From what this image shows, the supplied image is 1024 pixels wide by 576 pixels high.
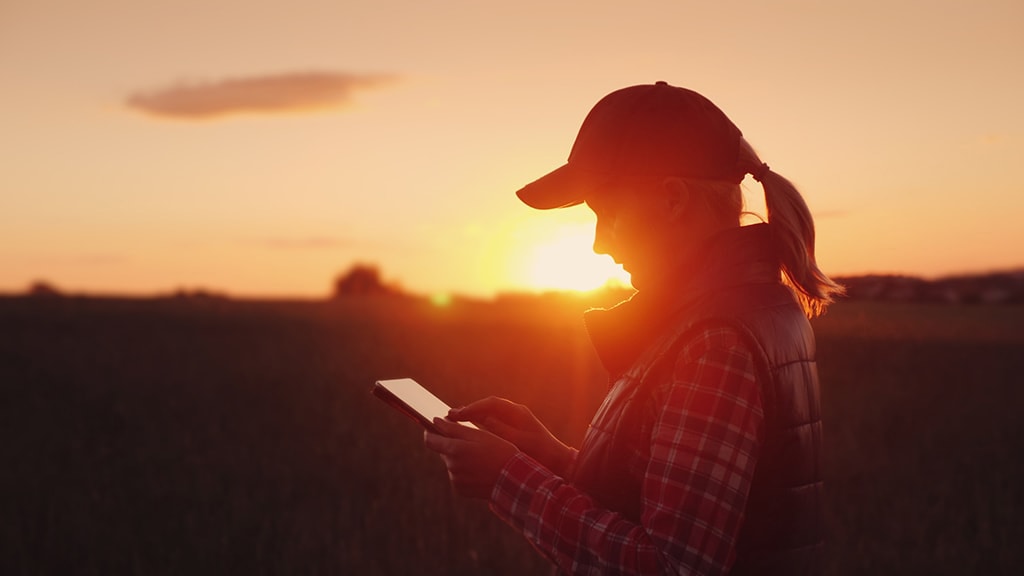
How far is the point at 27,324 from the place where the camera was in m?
18.8

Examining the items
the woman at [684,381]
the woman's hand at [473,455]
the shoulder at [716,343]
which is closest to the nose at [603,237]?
the woman at [684,381]

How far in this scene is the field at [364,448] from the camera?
238 inches

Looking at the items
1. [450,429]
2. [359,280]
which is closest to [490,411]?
[450,429]

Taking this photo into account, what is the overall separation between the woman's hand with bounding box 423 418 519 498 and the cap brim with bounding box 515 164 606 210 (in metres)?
0.60

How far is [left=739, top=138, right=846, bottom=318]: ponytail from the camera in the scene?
2.04 metres

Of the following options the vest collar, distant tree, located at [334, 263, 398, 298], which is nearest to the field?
the vest collar

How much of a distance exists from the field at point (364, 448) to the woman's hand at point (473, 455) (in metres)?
3.03

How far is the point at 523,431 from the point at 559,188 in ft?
2.24

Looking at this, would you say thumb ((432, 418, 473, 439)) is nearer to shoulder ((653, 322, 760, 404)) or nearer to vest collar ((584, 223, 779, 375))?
vest collar ((584, 223, 779, 375))

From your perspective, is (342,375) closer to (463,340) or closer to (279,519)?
(463,340)

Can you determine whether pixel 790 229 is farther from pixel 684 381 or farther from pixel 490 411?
pixel 490 411

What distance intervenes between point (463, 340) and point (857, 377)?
21.9 feet

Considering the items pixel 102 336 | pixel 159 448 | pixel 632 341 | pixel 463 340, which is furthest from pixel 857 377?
pixel 102 336

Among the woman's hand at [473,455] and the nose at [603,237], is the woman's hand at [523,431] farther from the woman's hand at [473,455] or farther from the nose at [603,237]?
the nose at [603,237]
